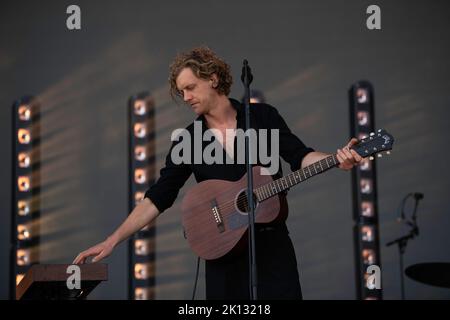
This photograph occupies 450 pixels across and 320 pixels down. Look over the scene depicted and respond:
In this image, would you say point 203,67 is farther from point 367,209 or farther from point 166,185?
point 367,209

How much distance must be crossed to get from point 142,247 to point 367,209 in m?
1.83

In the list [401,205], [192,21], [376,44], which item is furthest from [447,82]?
[192,21]

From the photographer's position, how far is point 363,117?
6168 mm

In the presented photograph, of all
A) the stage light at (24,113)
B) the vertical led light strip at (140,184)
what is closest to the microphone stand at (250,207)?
the vertical led light strip at (140,184)

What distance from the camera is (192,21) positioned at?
21.6 feet

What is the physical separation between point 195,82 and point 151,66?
3.30m

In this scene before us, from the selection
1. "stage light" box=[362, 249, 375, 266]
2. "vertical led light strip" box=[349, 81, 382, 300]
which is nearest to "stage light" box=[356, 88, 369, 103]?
"vertical led light strip" box=[349, 81, 382, 300]

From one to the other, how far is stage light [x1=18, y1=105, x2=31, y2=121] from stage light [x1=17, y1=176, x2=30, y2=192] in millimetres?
475

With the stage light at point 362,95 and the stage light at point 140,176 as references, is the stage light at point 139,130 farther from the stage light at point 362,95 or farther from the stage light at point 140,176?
the stage light at point 362,95

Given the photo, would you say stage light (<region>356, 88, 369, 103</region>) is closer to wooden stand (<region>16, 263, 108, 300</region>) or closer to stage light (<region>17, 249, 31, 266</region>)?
stage light (<region>17, 249, 31, 266</region>)

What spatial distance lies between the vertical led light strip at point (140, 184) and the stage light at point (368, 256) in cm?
168

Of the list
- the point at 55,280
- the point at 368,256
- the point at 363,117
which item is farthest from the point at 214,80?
the point at 368,256

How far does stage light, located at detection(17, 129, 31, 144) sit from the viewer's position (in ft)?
19.6

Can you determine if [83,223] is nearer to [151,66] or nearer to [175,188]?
[151,66]
